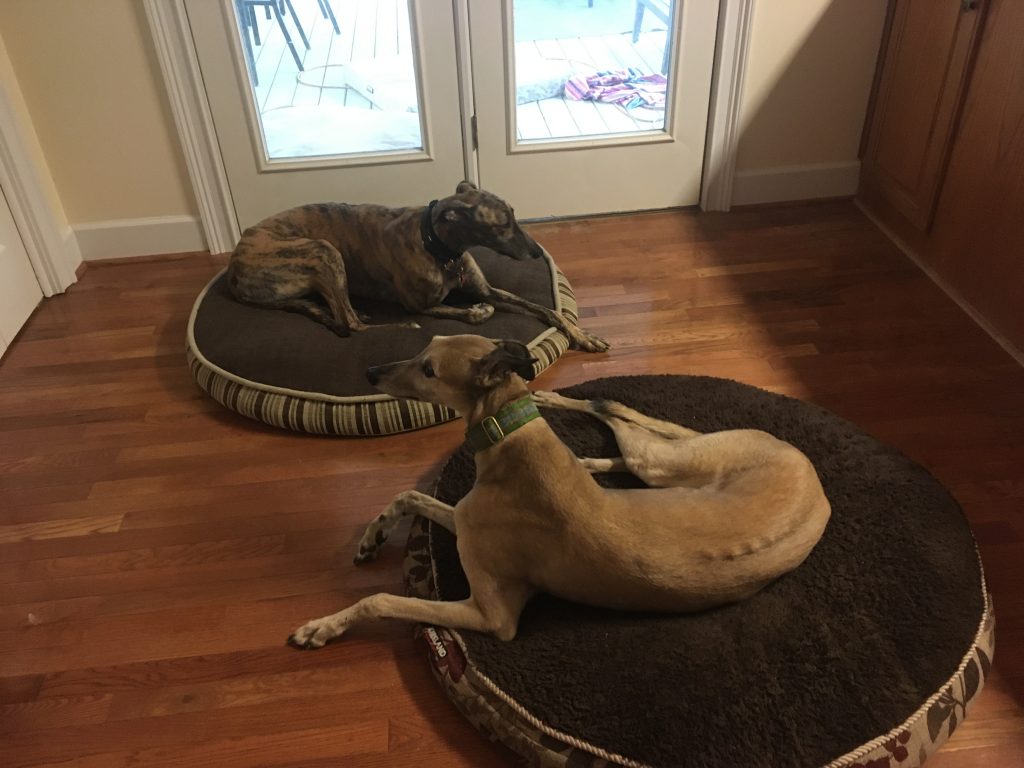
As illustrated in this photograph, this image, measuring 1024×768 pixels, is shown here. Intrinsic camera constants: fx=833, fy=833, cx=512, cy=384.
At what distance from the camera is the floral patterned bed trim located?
1568 mm

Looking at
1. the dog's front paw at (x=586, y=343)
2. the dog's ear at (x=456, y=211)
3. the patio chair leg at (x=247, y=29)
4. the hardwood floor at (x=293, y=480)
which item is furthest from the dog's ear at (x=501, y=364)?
the patio chair leg at (x=247, y=29)

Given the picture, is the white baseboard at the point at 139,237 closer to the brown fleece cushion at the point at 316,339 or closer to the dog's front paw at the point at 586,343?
the brown fleece cushion at the point at 316,339

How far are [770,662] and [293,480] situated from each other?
138 cm

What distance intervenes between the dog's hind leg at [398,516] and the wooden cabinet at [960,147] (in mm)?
2034

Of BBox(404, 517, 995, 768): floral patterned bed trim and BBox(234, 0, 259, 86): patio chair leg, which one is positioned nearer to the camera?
BBox(404, 517, 995, 768): floral patterned bed trim

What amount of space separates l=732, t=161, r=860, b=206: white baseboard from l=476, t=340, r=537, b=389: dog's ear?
241 centimetres

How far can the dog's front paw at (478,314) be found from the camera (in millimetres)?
2816

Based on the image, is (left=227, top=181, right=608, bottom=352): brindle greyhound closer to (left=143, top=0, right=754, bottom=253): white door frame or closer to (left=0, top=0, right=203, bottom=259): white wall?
(left=143, top=0, right=754, bottom=253): white door frame

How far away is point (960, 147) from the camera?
117 inches

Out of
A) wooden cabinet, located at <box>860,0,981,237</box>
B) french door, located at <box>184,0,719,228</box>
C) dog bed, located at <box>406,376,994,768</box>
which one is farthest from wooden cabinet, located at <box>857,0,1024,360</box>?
dog bed, located at <box>406,376,994,768</box>

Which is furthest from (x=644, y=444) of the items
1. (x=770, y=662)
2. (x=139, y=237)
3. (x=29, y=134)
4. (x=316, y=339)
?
(x=29, y=134)

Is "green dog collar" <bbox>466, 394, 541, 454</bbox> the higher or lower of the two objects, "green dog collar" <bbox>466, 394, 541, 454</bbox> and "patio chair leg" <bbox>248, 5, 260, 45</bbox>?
the lower

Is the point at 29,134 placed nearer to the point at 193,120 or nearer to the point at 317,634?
the point at 193,120

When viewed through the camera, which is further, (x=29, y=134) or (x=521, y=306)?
(x=29, y=134)
